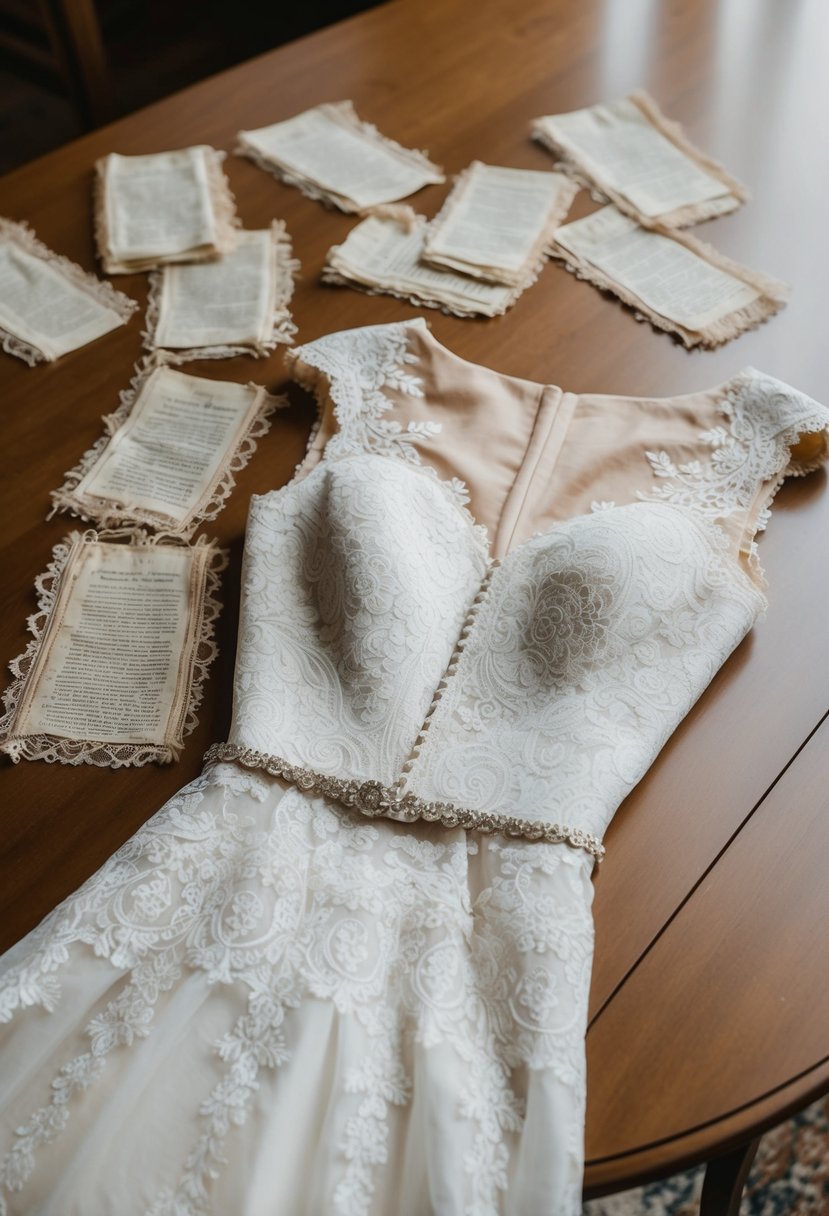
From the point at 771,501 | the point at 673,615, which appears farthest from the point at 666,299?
the point at 673,615

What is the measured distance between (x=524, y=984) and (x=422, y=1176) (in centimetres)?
18

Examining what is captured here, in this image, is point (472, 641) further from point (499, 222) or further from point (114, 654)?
point (499, 222)

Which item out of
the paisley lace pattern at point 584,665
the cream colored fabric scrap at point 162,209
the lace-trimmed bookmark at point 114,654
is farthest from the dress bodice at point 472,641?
the cream colored fabric scrap at point 162,209

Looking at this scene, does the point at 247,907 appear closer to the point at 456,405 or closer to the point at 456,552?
the point at 456,552

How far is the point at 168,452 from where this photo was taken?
1.58 m

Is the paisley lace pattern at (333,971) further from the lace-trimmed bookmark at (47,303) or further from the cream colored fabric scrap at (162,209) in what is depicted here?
the cream colored fabric scrap at (162,209)

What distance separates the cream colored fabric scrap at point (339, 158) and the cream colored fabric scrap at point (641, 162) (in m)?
0.27

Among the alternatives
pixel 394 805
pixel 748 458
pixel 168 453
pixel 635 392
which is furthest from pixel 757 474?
pixel 168 453

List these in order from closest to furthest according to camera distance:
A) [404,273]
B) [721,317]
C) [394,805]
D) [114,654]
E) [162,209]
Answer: [394,805] → [114,654] → [721,317] → [404,273] → [162,209]

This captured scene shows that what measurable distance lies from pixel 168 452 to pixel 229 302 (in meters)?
0.35

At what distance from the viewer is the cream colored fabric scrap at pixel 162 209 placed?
188 cm

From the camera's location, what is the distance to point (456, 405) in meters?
1.53

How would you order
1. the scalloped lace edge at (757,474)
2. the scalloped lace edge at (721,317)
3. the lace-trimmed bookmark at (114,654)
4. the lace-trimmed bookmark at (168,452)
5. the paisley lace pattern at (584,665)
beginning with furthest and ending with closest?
the scalloped lace edge at (721,317) < the lace-trimmed bookmark at (168,452) < the scalloped lace edge at (757,474) < the lace-trimmed bookmark at (114,654) < the paisley lace pattern at (584,665)

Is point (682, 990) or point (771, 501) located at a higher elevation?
point (771, 501)
